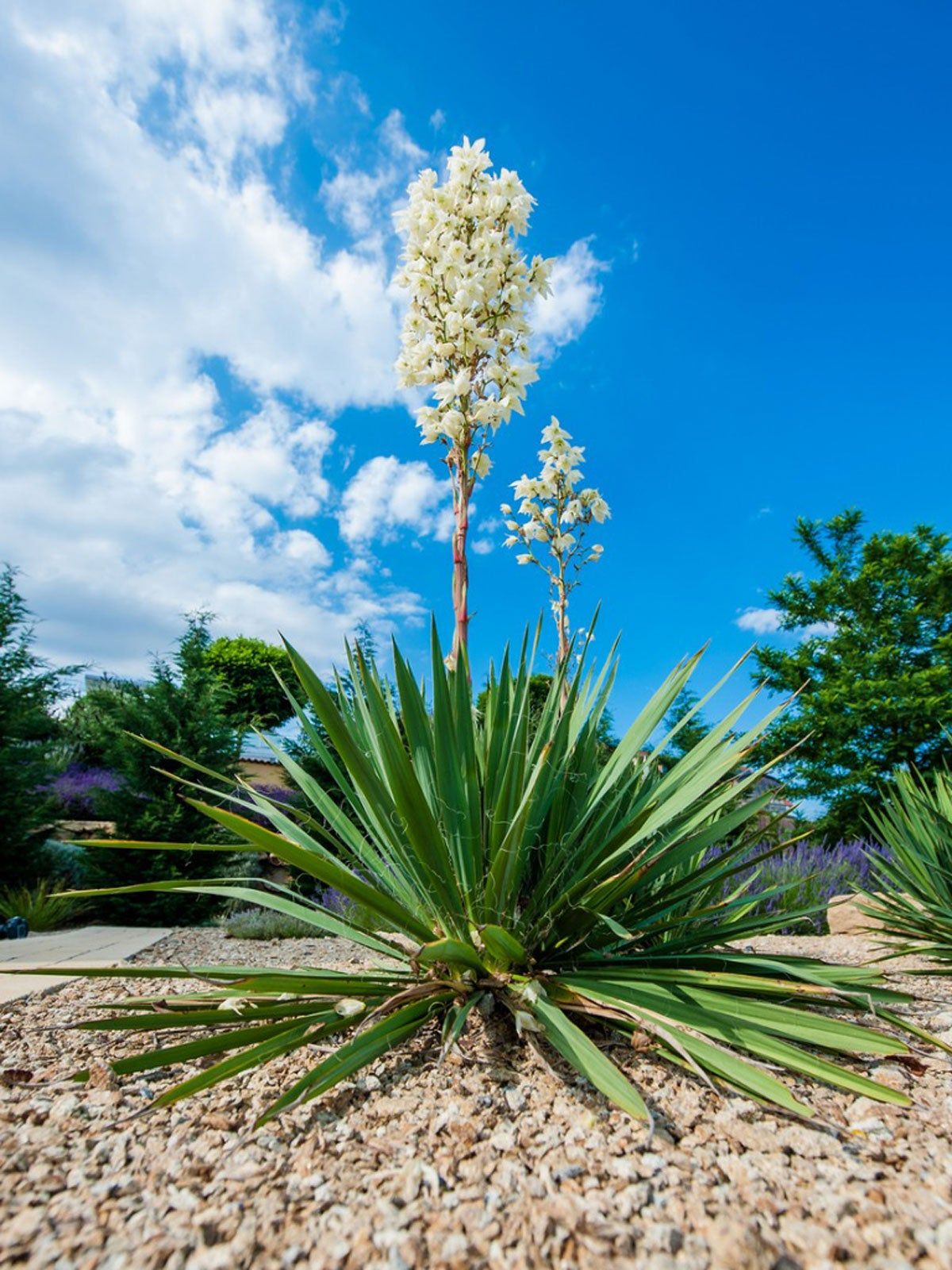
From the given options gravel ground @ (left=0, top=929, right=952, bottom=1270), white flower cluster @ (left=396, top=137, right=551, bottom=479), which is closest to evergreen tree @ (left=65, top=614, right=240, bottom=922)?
white flower cluster @ (left=396, top=137, right=551, bottom=479)

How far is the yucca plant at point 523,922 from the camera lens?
156 cm

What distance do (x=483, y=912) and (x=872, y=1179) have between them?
938 millimetres

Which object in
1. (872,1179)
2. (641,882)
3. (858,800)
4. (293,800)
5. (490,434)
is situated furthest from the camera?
(858,800)

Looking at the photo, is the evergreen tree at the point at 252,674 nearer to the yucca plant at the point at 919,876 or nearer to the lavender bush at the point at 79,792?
the lavender bush at the point at 79,792

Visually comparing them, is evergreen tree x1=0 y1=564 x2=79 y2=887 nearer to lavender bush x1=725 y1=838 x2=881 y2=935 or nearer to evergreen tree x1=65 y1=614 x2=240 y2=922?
evergreen tree x1=65 y1=614 x2=240 y2=922

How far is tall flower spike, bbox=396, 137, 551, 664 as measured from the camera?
2.95 metres

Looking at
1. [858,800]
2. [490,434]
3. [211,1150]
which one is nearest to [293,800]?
[490,434]

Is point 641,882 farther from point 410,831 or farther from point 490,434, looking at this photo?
point 490,434

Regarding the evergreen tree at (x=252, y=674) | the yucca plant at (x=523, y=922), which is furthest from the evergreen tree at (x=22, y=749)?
the evergreen tree at (x=252, y=674)

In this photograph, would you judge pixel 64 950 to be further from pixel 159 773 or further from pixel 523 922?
pixel 523 922

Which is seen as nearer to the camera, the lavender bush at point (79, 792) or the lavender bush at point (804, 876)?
the lavender bush at point (804, 876)

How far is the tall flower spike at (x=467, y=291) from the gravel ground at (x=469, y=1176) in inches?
85.9

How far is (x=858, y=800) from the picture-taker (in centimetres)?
A: 1481

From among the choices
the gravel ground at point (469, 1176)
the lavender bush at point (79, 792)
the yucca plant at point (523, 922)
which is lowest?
the gravel ground at point (469, 1176)
